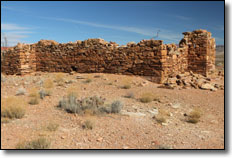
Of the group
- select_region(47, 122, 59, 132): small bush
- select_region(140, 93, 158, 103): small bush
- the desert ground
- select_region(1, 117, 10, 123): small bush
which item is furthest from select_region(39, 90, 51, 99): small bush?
select_region(140, 93, 158, 103): small bush

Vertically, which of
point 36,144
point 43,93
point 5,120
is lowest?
point 36,144

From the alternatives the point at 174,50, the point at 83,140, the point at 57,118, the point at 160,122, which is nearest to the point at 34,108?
the point at 57,118

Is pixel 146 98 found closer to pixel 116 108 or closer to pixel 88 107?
pixel 116 108

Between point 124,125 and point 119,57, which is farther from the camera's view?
point 119,57

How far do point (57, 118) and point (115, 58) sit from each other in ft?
22.8

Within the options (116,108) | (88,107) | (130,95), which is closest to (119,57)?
(130,95)

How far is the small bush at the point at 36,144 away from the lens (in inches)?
138

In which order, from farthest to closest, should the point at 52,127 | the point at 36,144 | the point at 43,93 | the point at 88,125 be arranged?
the point at 43,93
the point at 88,125
the point at 52,127
the point at 36,144

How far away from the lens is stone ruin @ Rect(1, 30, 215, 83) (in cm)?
1061

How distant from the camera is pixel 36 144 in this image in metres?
3.55

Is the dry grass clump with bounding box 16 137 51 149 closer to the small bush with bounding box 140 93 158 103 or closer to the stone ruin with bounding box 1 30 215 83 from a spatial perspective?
the small bush with bounding box 140 93 158 103

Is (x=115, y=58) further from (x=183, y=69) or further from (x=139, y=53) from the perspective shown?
(x=183, y=69)

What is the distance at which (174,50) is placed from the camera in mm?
11852

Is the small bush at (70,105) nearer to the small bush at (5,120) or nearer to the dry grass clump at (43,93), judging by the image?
the dry grass clump at (43,93)
